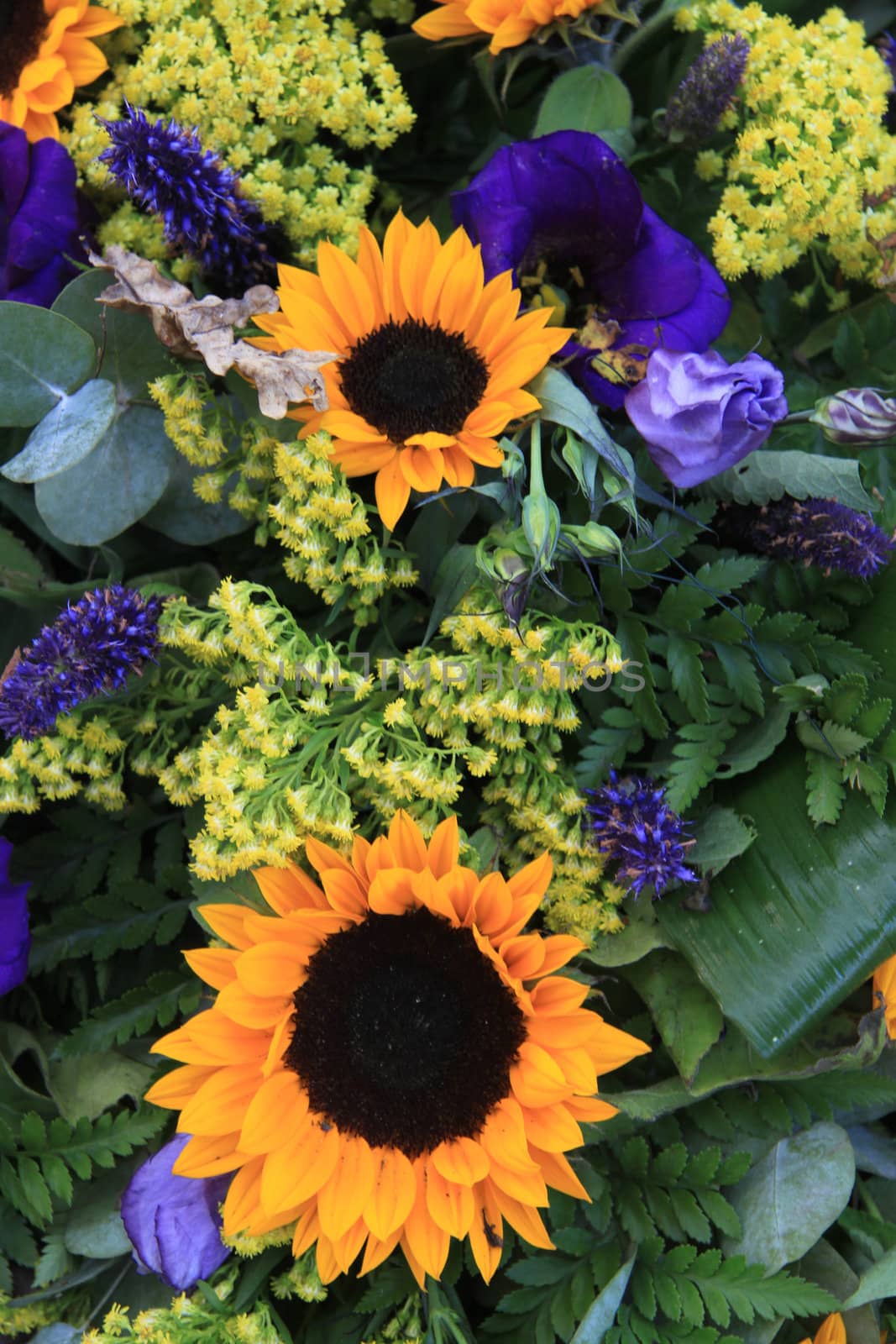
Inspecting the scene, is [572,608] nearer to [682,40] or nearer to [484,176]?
[484,176]

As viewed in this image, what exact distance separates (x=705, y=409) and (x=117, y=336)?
1.74ft

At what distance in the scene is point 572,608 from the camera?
0.98 meters

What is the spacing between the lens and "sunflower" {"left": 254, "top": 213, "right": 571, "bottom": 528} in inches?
34.3

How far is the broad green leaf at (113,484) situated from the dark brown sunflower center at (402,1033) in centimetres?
43

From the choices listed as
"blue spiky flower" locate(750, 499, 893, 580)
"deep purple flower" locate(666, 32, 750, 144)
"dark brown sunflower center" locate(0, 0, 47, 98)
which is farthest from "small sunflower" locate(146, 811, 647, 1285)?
"dark brown sunflower center" locate(0, 0, 47, 98)

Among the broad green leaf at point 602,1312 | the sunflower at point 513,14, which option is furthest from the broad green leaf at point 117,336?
the broad green leaf at point 602,1312

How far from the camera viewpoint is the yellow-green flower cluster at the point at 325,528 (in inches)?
32.8

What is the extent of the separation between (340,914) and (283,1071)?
0.16 m

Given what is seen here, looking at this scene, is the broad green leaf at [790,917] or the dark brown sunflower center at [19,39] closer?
the broad green leaf at [790,917]

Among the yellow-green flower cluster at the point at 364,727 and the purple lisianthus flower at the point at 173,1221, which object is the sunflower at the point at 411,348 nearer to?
the yellow-green flower cluster at the point at 364,727

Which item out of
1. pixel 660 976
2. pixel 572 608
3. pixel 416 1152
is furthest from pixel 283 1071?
pixel 572 608

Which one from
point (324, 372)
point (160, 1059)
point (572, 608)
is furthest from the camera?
point (160, 1059)

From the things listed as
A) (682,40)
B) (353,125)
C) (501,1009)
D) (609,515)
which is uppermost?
(682,40)

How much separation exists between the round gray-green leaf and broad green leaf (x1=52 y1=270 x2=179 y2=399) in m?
0.02
